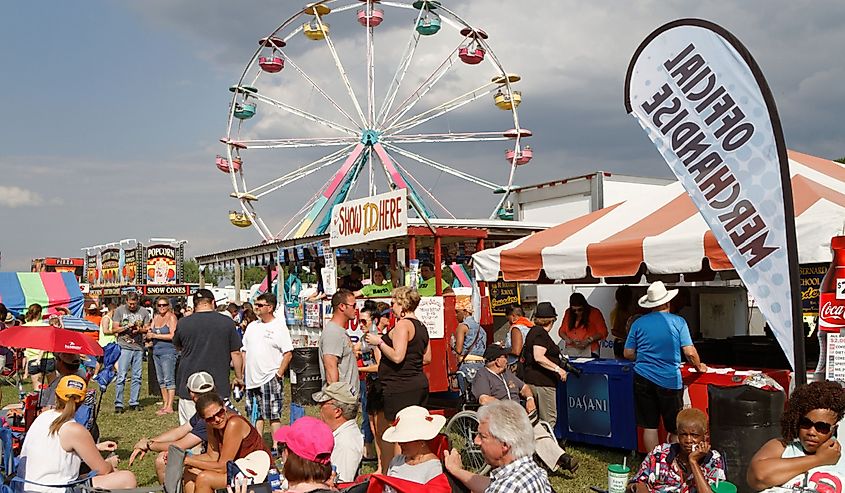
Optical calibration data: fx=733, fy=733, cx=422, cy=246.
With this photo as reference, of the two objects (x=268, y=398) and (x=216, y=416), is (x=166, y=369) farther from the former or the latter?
(x=216, y=416)

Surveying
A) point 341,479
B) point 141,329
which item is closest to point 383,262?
point 141,329

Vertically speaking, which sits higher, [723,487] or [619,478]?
[723,487]

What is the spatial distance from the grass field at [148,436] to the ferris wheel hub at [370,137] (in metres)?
10.5

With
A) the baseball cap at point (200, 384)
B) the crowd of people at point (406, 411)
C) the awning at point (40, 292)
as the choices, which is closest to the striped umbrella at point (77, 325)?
the crowd of people at point (406, 411)

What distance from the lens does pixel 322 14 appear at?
64.2 ft

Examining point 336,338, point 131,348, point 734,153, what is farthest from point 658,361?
point 131,348

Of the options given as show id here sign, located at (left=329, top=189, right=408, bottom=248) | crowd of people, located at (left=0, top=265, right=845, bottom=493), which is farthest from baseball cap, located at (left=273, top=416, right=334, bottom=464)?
show id here sign, located at (left=329, top=189, right=408, bottom=248)

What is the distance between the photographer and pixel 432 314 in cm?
800

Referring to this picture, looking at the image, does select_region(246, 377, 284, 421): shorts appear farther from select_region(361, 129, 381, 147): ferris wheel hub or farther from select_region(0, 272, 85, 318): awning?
select_region(361, 129, 381, 147): ferris wheel hub

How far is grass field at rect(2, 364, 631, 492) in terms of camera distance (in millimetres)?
5402

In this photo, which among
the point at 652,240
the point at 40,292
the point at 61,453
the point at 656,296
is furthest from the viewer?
the point at 40,292

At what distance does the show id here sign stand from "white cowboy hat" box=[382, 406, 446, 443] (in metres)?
6.10

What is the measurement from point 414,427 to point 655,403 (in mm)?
2600

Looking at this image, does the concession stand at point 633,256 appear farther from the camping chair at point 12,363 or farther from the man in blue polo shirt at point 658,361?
the camping chair at point 12,363
